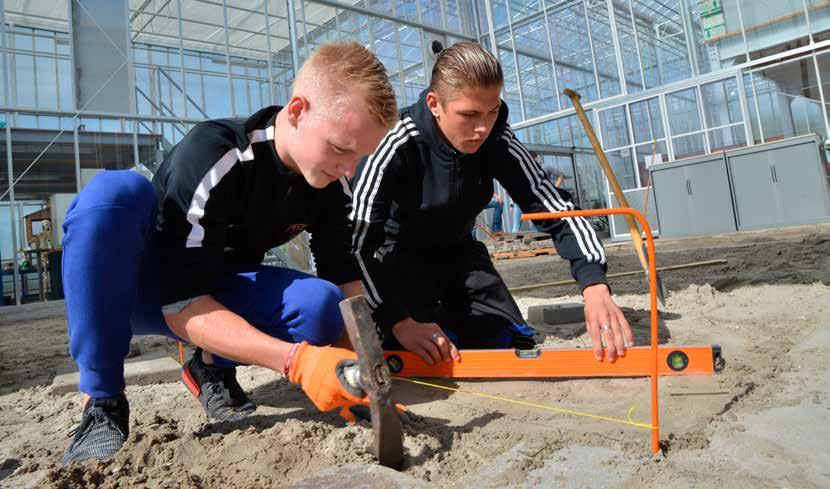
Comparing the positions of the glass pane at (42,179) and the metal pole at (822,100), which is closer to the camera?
the glass pane at (42,179)

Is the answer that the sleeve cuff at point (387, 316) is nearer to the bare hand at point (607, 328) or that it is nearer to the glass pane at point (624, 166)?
the bare hand at point (607, 328)

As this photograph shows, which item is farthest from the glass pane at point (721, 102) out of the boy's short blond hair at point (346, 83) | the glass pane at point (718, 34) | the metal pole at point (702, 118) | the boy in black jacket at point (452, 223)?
the boy's short blond hair at point (346, 83)

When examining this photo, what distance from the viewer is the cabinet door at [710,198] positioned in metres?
9.09

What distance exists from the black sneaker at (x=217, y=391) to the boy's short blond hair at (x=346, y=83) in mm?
1011

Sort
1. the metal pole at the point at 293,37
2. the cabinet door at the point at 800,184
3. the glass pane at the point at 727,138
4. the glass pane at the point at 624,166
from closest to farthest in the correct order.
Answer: the cabinet door at the point at 800,184, the glass pane at the point at 727,138, the metal pole at the point at 293,37, the glass pane at the point at 624,166

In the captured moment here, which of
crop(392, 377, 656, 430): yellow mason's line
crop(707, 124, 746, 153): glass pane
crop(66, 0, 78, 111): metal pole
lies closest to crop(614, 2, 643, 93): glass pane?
crop(707, 124, 746, 153): glass pane

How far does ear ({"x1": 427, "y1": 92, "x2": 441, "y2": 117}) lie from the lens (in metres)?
2.22

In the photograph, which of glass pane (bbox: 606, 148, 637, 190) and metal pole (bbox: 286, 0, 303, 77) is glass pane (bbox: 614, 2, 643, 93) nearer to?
glass pane (bbox: 606, 148, 637, 190)

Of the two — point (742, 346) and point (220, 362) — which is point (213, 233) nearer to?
point (220, 362)

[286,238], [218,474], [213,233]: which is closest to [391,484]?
[218,474]

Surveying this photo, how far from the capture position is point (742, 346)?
2.08 metres

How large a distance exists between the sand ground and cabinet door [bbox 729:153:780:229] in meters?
7.51

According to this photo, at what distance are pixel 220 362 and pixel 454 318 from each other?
4.25 ft

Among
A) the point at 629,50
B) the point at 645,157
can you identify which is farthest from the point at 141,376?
the point at 629,50
